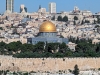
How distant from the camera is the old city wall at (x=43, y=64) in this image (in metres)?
38.6

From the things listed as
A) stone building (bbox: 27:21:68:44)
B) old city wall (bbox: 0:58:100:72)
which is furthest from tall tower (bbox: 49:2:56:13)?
old city wall (bbox: 0:58:100:72)

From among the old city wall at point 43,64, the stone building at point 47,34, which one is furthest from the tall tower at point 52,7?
the old city wall at point 43,64

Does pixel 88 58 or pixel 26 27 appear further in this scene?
pixel 26 27

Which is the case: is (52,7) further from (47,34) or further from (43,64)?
(43,64)

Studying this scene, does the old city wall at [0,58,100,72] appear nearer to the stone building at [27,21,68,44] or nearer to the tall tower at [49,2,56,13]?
the stone building at [27,21,68,44]

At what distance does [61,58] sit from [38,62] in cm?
175

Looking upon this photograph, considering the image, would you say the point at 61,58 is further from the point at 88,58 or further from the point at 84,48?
the point at 84,48

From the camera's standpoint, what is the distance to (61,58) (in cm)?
4006

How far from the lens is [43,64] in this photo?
3916 cm

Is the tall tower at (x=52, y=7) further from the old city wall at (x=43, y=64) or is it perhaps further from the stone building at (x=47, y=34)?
the old city wall at (x=43, y=64)

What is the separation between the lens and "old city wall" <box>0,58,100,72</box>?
3862 cm

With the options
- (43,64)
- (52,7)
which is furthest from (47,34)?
Result: (52,7)

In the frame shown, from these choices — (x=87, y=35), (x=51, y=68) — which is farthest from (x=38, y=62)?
(x=87, y=35)

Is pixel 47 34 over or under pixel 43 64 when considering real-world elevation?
over
